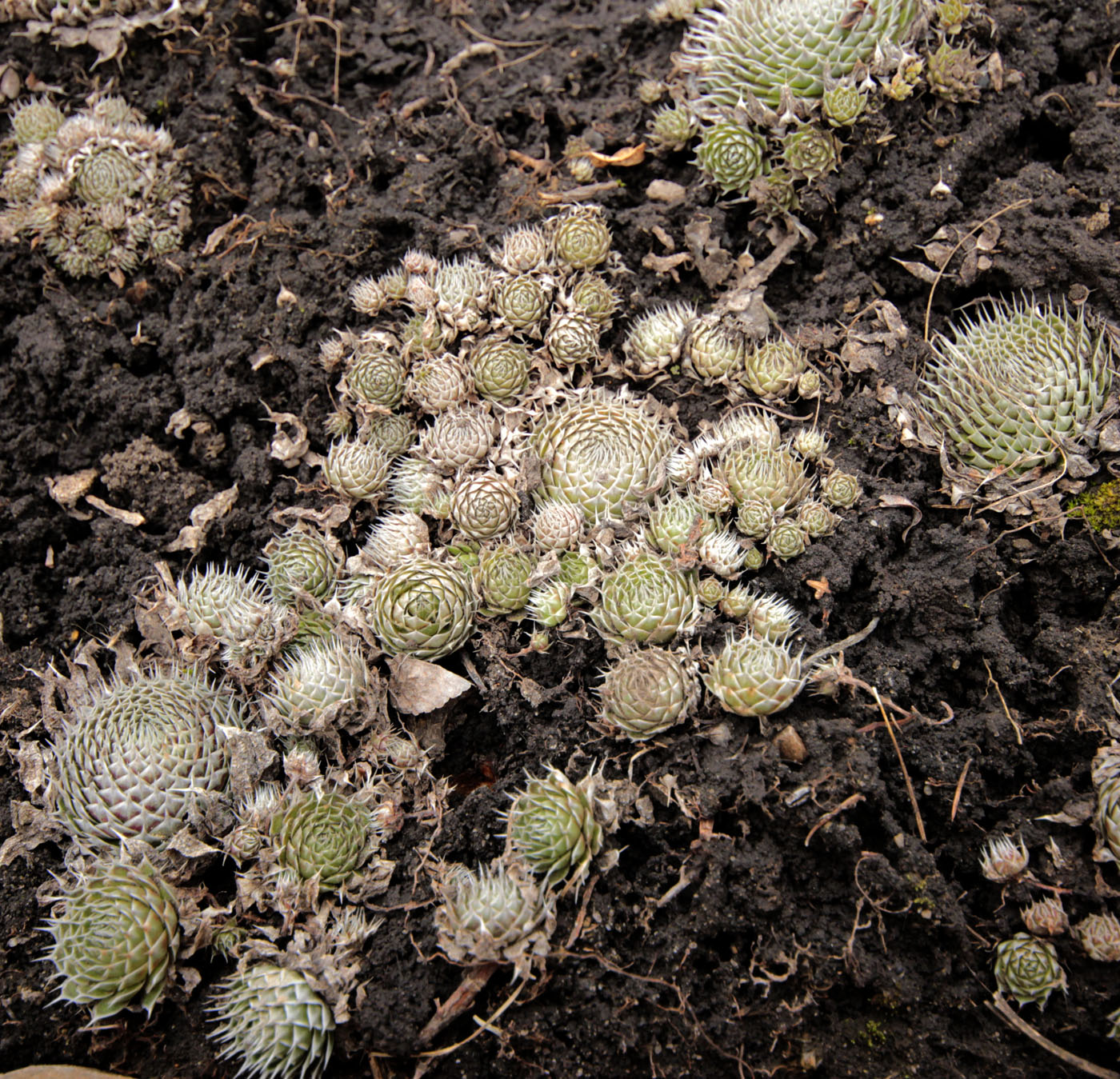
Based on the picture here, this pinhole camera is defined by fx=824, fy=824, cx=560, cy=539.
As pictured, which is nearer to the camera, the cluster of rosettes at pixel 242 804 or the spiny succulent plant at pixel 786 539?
the cluster of rosettes at pixel 242 804

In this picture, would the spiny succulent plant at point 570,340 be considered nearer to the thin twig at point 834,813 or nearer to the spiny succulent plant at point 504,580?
the spiny succulent plant at point 504,580

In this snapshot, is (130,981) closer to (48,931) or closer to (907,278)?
(48,931)

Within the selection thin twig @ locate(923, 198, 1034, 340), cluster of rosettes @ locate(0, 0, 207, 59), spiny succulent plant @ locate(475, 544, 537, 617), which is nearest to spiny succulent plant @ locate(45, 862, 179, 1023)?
spiny succulent plant @ locate(475, 544, 537, 617)

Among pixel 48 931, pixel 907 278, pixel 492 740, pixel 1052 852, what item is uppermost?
pixel 907 278

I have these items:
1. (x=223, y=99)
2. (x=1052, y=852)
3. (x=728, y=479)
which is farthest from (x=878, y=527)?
(x=223, y=99)

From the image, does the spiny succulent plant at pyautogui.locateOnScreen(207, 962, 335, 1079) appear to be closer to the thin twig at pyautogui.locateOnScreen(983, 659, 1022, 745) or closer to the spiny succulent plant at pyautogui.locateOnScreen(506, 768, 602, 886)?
the spiny succulent plant at pyautogui.locateOnScreen(506, 768, 602, 886)

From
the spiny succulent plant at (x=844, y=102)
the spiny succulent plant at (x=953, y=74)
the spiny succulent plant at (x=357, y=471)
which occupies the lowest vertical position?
the spiny succulent plant at (x=357, y=471)

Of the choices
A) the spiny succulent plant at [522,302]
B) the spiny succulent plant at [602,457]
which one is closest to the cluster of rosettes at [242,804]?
the spiny succulent plant at [602,457]
